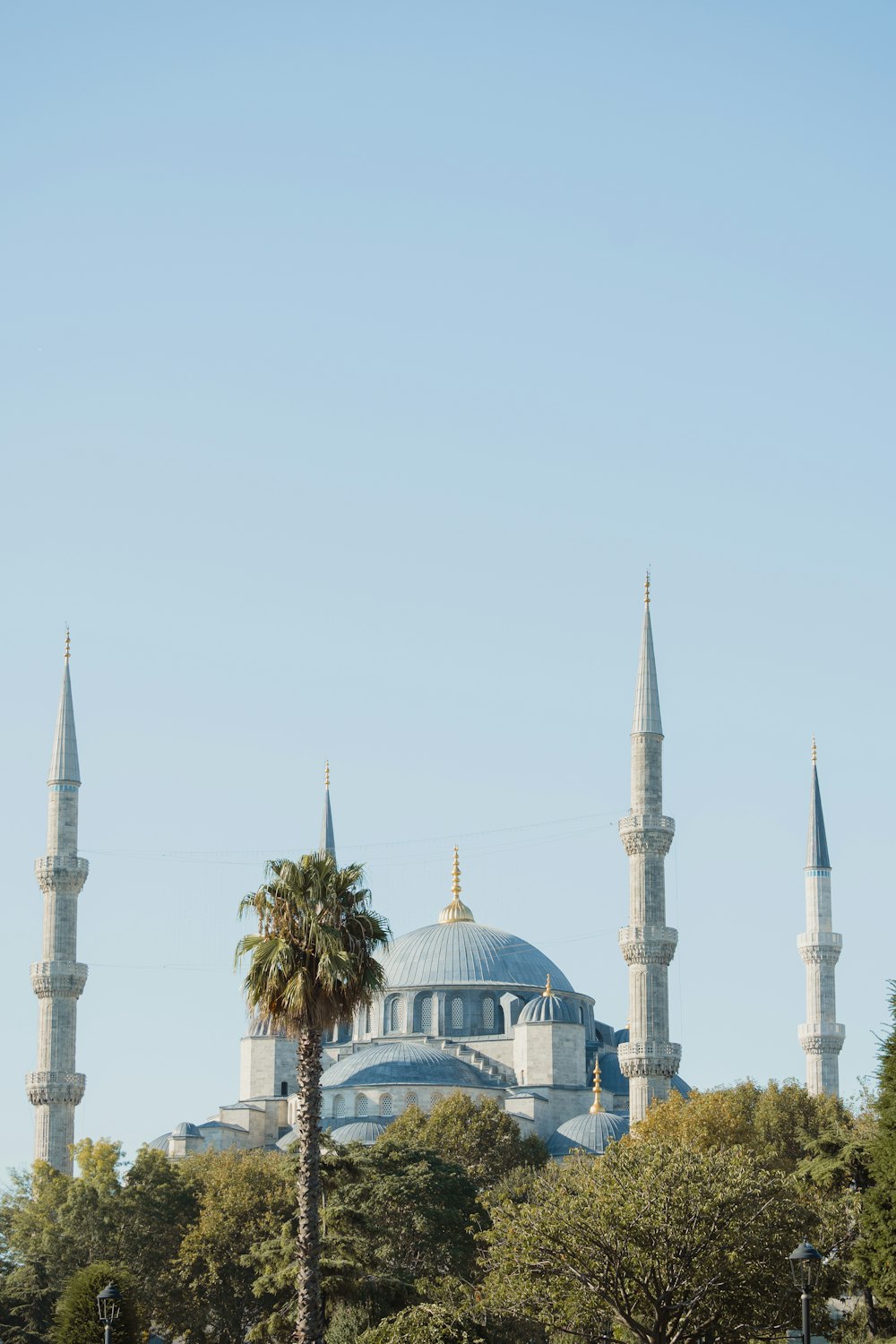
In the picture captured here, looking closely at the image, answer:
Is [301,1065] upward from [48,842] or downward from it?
downward

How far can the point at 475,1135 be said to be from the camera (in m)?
66.1

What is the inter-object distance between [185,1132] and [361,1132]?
8.71 meters

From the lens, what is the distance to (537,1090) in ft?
250

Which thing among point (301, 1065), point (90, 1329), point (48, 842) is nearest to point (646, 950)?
point (48, 842)

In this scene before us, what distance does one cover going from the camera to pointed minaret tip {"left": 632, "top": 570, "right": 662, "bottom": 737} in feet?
217

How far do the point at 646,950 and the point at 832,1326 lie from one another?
23305 millimetres

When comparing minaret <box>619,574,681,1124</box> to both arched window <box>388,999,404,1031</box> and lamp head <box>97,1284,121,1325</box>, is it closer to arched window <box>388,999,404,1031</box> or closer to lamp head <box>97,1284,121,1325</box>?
arched window <box>388,999,404,1031</box>

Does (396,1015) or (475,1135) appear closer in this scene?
(475,1135)

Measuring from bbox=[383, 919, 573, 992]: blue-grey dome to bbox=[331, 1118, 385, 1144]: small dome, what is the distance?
12.9 m

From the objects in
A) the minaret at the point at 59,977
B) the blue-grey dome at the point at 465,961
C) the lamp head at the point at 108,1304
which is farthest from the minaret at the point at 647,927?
the lamp head at the point at 108,1304

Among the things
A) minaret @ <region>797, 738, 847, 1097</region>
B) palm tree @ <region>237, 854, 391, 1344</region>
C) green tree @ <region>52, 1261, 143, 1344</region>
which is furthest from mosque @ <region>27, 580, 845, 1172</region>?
palm tree @ <region>237, 854, 391, 1344</region>

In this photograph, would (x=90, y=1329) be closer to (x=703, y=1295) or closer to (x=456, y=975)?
(x=703, y=1295)

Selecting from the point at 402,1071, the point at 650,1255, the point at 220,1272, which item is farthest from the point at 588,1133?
the point at 650,1255

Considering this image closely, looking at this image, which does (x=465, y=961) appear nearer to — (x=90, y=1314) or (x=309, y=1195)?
(x=90, y=1314)
